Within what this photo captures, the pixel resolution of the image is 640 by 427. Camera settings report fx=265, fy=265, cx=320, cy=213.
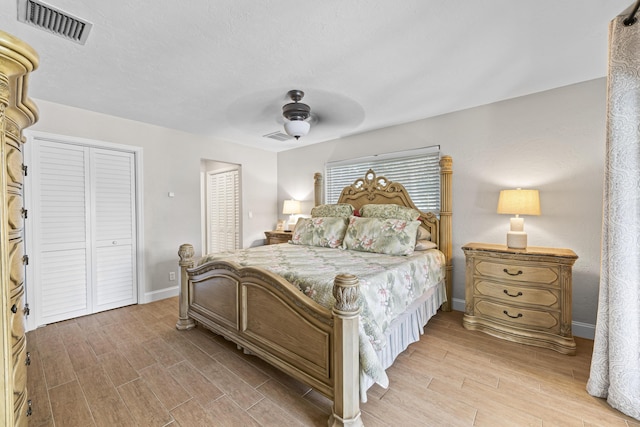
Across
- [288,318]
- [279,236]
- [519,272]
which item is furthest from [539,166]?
[279,236]

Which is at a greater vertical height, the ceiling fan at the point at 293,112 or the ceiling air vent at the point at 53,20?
the ceiling air vent at the point at 53,20

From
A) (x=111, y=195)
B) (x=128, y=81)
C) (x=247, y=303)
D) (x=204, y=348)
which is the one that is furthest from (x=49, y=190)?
(x=247, y=303)

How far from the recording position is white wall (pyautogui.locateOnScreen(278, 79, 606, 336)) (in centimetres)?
242

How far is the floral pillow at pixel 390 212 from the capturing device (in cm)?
318

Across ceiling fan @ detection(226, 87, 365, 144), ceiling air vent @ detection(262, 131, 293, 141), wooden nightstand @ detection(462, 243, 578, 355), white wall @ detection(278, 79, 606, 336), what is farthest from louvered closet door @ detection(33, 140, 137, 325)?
wooden nightstand @ detection(462, 243, 578, 355)

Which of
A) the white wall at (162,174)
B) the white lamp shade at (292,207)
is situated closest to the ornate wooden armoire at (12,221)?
the white wall at (162,174)

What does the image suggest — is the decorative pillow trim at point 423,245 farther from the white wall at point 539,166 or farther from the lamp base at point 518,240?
the lamp base at point 518,240

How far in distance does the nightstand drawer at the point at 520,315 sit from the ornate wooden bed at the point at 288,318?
0.52 meters

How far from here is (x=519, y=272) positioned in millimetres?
2410

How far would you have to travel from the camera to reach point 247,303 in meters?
2.08

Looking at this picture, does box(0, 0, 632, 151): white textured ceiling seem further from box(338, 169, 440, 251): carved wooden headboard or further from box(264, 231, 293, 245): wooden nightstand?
box(264, 231, 293, 245): wooden nightstand

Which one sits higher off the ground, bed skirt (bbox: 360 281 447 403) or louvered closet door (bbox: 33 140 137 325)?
louvered closet door (bbox: 33 140 137 325)

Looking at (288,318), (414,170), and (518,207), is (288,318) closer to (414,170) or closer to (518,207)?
(518,207)

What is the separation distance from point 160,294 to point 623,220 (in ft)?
15.0
